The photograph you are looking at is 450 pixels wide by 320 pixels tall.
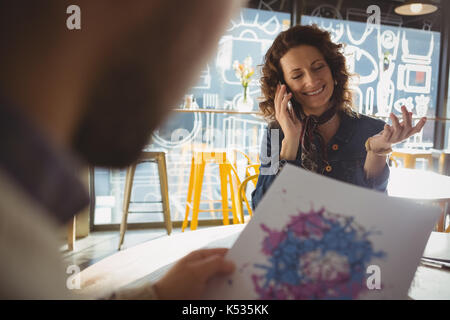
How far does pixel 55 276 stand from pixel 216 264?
241mm

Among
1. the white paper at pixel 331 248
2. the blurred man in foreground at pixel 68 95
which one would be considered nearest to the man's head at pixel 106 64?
the blurred man in foreground at pixel 68 95

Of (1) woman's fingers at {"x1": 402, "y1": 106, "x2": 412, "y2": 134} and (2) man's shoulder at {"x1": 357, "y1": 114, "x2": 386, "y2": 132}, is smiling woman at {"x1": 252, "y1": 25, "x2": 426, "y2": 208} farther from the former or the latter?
(1) woman's fingers at {"x1": 402, "y1": 106, "x2": 412, "y2": 134}

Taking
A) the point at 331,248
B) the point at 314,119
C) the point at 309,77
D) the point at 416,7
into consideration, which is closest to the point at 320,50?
the point at 309,77

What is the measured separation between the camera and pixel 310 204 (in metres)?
0.48

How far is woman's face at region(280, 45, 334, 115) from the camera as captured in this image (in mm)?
1363

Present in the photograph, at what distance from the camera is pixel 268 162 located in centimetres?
137

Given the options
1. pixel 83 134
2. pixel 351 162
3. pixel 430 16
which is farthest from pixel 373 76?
pixel 83 134

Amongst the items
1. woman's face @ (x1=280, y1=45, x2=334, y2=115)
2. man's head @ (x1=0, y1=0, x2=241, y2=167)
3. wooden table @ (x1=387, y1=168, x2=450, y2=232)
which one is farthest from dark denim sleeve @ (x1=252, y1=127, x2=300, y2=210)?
man's head @ (x1=0, y1=0, x2=241, y2=167)

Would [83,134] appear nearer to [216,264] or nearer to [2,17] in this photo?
[2,17]

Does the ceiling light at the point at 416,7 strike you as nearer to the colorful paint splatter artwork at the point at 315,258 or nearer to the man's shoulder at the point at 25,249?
the colorful paint splatter artwork at the point at 315,258

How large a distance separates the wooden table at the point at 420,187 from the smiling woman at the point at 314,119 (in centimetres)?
40

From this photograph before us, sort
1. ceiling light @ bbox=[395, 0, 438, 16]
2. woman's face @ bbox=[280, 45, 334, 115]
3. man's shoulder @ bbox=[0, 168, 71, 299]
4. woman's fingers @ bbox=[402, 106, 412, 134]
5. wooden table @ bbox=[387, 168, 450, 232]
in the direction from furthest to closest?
1. ceiling light @ bbox=[395, 0, 438, 16]
2. wooden table @ bbox=[387, 168, 450, 232]
3. woman's face @ bbox=[280, 45, 334, 115]
4. woman's fingers @ bbox=[402, 106, 412, 134]
5. man's shoulder @ bbox=[0, 168, 71, 299]

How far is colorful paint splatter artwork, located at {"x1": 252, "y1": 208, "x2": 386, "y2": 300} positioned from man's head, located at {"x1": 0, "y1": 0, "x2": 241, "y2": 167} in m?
0.25

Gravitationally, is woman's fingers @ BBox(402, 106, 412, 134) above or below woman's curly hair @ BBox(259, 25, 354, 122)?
below
